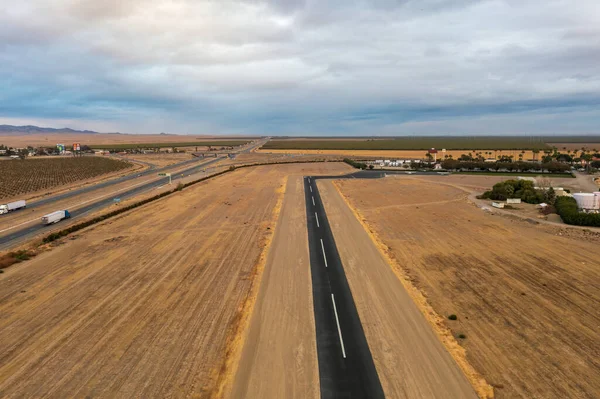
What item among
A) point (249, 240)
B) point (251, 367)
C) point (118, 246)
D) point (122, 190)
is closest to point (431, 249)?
point (249, 240)

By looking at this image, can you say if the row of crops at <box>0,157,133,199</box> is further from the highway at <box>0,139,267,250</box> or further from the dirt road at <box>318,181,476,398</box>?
the dirt road at <box>318,181,476,398</box>

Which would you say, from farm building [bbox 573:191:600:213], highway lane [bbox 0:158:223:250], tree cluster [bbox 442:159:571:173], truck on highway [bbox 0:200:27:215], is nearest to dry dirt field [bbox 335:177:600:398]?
farm building [bbox 573:191:600:213]

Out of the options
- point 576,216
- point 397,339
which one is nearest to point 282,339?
point 397,339

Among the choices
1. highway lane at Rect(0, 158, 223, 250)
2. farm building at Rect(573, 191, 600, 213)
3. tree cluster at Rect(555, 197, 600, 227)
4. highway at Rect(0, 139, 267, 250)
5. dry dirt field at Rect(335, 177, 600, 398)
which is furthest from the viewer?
farm building at Rect(573, 191, 600, 213)

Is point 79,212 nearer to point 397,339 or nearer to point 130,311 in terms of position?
point 130,311

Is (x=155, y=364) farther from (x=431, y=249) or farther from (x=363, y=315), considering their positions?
(x=431, y=249)

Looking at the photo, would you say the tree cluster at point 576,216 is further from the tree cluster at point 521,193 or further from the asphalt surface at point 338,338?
the asphalt surface at point 338,338
